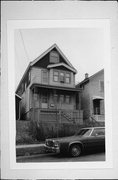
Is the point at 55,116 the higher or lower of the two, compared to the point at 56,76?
lower

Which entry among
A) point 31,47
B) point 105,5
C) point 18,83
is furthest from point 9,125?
point 105,5

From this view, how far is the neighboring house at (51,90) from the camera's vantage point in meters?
2.17

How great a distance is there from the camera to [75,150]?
2164 millimetres

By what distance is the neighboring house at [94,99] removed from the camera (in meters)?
2.17

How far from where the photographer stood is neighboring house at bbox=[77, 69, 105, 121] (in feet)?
7.12

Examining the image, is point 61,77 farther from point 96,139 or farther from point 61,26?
point 96,139

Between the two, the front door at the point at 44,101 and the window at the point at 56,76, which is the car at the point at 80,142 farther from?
the window at the point at 56,76

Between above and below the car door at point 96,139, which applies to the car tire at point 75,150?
below

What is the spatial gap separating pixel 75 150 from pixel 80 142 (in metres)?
0.08

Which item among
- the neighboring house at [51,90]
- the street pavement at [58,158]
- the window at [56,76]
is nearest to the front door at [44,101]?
the neighboring house at [51,90]

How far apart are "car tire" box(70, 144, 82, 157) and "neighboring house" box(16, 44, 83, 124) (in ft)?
0.71

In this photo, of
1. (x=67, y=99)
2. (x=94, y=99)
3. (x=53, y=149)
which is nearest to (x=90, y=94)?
(x=94, y=99)

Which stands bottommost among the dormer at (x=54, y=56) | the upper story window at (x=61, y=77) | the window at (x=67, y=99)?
the window at (x=67, y=99)

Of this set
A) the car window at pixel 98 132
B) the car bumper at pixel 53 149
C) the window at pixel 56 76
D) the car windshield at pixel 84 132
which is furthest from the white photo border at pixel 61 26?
the window at pixel 56 76
